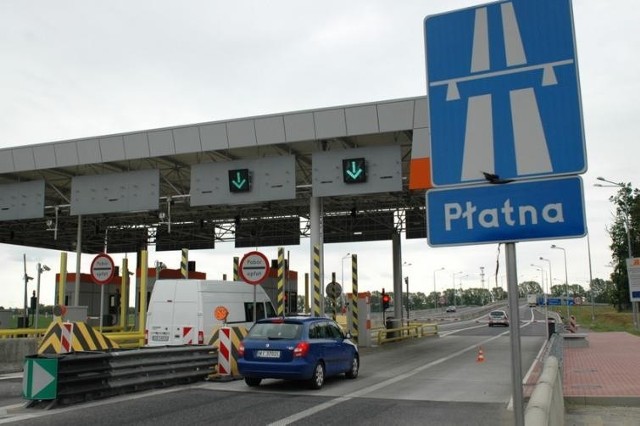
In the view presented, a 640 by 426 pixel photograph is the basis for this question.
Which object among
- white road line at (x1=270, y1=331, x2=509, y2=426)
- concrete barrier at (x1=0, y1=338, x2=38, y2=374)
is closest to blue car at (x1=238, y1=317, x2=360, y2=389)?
white road line at (x1=270, y1=331, x2=509, y2=426)

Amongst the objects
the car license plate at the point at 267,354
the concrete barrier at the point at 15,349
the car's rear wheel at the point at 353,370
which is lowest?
the car's rear wheel at the point at 353,370

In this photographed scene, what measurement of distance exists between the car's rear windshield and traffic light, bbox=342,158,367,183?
8.90 metres

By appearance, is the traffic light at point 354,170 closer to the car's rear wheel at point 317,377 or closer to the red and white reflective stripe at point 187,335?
the red and white reflective stripe at point 187,335

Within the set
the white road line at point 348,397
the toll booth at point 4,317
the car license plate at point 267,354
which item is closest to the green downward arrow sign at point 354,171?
the white road line at point 348,397

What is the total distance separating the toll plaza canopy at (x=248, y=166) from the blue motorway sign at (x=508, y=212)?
52.0 ft

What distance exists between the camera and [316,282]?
2180 cm

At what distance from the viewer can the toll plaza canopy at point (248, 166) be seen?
20.7m

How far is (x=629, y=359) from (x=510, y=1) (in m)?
18.6

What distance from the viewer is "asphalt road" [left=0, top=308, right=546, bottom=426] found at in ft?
28.9

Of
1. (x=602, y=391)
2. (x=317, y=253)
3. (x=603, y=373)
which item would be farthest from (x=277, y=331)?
(x=317, y=253)

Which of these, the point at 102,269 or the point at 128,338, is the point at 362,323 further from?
the point at 102,269

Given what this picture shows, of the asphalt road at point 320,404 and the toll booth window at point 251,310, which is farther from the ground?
the toll booth window at point 251,310

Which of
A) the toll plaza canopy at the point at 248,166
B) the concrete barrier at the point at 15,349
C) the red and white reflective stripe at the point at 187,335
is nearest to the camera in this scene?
the red and white reflective stripe at the point at 187,335

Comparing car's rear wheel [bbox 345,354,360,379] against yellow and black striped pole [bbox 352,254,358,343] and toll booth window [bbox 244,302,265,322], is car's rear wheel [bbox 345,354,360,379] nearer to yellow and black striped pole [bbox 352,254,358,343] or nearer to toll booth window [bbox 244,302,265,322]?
toll booth window [bbox 244,302,265,322]
